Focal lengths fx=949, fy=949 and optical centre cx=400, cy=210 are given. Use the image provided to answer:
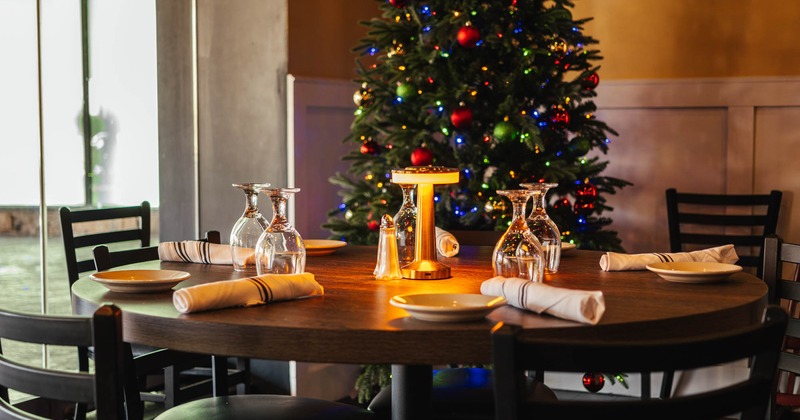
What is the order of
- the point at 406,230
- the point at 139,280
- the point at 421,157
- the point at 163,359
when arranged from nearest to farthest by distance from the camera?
the point at 139,280, the point at 406,230, the point at 163,359, the point at 421,157

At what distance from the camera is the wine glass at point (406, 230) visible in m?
2.23

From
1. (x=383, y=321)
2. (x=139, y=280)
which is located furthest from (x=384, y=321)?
(x=139, y=280)

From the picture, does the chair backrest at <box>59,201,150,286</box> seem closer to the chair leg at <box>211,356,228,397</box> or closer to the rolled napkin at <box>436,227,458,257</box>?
the chair leg at <box>211,356,228,397</box>

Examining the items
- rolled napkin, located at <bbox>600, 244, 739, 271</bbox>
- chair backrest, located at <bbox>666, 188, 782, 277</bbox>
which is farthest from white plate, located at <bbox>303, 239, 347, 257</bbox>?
chair backrest, located at <bbox>666, 188, 782, 277</bbox>

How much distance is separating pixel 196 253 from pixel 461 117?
4.47 ft

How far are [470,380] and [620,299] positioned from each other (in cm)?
69

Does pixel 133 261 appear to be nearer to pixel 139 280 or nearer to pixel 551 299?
pixel 139 280

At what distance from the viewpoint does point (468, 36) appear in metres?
3.40

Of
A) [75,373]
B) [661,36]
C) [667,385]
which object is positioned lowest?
[667,385]

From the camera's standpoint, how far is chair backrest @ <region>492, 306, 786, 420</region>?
1217 millimetres

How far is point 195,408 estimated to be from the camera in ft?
6.93

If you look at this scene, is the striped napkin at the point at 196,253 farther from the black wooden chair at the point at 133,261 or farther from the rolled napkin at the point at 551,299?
the rolled napkin at the point at 551,299

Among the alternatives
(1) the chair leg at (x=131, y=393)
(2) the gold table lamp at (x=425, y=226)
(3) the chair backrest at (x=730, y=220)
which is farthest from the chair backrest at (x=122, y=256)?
(3) the chair backrest at (x=730, y=220)

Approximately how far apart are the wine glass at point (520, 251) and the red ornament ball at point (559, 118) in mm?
1655
